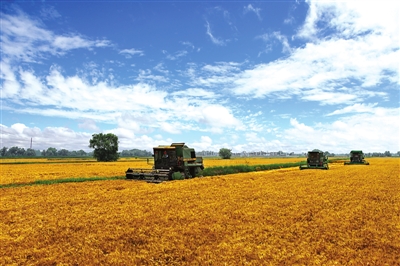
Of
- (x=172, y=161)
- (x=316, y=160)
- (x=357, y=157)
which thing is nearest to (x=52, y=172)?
(x=172, y=161)

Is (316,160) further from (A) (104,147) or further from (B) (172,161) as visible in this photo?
(A) (104,147)

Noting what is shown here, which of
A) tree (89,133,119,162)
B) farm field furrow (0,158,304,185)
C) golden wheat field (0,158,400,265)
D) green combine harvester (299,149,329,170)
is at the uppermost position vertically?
tree (89,133,119,162)

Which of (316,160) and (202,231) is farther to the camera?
(316,160)

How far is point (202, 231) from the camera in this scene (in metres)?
8.91

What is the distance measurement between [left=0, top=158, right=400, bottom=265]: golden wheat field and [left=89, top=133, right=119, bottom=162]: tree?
85738 millimetres

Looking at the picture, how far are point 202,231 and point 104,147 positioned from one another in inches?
3715

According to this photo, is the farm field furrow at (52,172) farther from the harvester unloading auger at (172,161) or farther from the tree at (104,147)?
the tree at (104,147)

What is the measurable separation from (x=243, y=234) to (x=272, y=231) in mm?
984

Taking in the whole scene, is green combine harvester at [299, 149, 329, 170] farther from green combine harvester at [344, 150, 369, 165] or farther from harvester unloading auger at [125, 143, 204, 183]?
harvester unloading auger at [125, 143, 204, 183]

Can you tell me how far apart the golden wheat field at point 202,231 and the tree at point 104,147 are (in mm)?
85738

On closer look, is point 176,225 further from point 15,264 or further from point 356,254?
point 356,254

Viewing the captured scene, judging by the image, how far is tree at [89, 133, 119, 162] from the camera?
9650 centimetres

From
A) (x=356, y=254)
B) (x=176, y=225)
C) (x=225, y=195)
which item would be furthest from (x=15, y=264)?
(x=225, y=195)

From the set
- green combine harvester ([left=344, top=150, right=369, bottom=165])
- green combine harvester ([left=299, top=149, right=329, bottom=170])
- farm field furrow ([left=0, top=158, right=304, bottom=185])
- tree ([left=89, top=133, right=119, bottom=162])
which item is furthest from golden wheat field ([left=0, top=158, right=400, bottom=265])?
tree ([left=89, top=133, right=119, bottom=162])
